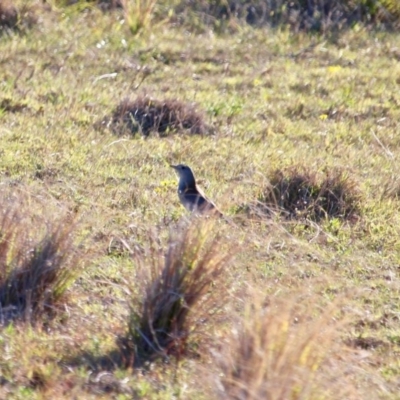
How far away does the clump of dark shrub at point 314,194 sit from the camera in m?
7.48

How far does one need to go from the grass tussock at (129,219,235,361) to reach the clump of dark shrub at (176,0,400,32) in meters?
7.99

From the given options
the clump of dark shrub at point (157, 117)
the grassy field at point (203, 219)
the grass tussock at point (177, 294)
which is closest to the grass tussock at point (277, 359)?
the grassy field at point (203, 219)

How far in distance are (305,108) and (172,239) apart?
5364 millimetres

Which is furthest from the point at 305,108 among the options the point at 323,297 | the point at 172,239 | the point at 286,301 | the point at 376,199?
the point at 286,301

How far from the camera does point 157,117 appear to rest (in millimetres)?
9375

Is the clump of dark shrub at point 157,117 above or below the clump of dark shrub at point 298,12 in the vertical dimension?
below

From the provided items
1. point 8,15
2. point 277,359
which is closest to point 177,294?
point 277,359

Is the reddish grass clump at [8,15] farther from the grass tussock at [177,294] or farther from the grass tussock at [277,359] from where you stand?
the grass tussock at [277,359]

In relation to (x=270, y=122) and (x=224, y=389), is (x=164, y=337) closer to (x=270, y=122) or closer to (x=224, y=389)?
(x=224, y=389)

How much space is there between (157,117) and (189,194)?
7.75ft

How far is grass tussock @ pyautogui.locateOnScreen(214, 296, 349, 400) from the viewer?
399 centimetres

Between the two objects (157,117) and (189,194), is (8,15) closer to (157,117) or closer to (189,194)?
(157,117)

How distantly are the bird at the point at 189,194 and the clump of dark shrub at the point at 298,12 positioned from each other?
5.66 metres

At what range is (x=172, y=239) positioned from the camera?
5.15 m
